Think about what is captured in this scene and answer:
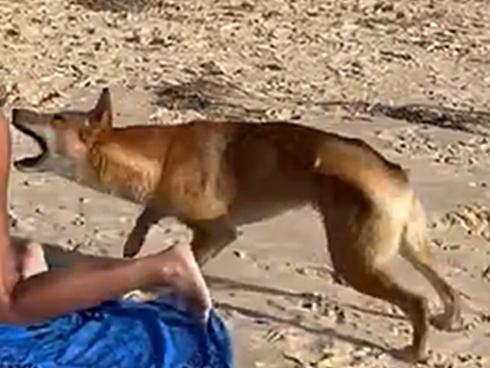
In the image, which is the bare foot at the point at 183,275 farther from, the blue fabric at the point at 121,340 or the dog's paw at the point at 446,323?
the dog's paw at the point at 446,323

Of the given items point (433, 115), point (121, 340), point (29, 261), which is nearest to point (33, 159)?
point (29, 261)

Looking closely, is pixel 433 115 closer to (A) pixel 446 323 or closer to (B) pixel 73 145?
Answer: (A) pixel 446 323

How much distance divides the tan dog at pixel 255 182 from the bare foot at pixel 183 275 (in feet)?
4.02

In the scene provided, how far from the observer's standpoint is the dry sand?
6887 millimetres

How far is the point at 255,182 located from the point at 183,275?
1630mm

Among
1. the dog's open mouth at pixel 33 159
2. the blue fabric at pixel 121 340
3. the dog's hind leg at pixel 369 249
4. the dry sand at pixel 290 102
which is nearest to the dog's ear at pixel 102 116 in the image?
the dog's open mouth at pixel 33 159

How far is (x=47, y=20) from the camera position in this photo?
12734mm

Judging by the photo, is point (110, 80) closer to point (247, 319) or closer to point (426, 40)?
point (426, 40)

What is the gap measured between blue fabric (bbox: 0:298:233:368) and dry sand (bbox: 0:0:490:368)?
2.24 ft

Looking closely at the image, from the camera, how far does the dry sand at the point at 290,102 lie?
689 centimetres

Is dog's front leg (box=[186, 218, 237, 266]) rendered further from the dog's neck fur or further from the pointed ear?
the pointed ear

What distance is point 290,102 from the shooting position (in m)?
10.6

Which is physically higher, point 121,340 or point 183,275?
point 183,275

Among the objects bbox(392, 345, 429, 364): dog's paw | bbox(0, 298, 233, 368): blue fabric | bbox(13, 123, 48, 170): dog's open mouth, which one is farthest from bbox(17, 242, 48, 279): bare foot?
bbox(392, 345, 429, 364): dog's paw
